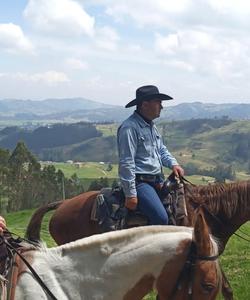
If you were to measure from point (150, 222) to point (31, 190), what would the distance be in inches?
2313

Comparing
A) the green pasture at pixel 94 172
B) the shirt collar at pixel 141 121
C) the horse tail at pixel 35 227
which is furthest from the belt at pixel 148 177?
the green pasture at pixel 94 172

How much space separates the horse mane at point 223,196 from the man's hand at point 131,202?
1.27 meters

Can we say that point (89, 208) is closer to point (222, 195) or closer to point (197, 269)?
point (222, 195)

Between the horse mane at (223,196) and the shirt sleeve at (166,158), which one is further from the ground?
the shirt sleeve at (166,158)

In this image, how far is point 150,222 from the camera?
25.1ft

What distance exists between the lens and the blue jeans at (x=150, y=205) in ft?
24.6

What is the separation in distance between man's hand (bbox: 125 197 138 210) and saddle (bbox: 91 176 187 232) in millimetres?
162

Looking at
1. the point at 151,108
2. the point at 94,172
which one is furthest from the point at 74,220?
the point at 94,172

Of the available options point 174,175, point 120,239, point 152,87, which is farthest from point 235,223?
point 120,239

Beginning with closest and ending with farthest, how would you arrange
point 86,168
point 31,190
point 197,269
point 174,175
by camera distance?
1. point 197,269
2. point 174,175
3. point 31,190
4. point 86,168

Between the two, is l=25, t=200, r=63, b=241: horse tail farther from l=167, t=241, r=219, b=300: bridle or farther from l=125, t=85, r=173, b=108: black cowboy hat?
l=167, t=241, r=219, b=300: bridle

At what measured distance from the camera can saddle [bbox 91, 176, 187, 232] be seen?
7.77 metres

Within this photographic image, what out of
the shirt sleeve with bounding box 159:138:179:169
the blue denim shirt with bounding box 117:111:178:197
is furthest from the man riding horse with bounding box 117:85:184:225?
the shirt sleeve with bounding box 159:138:179:169

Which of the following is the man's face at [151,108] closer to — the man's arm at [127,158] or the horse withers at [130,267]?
the man's arm at [127,158]
